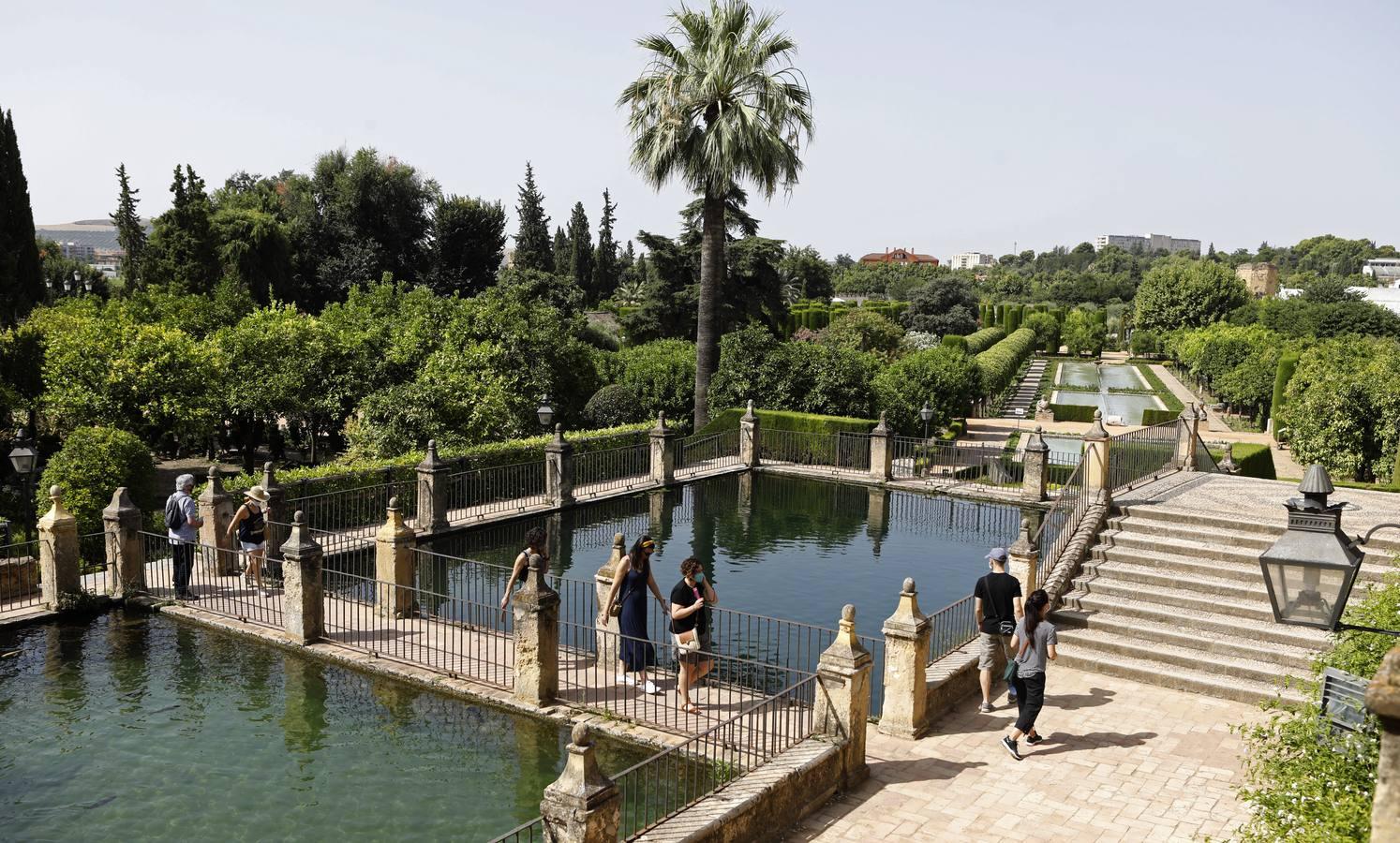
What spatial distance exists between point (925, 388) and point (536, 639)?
2436cm

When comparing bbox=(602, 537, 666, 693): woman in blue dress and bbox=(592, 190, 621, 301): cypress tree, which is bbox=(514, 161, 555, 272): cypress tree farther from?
bbox=(602, 537, 666, 693): woman in blue dress

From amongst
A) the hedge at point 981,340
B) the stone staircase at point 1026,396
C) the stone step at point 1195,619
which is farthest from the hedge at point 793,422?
the hedge at point 981,340

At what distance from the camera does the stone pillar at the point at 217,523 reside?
15.4m

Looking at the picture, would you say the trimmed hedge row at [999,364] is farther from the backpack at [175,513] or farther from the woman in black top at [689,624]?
the backpack at [175,513]

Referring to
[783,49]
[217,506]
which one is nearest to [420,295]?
[783,49]

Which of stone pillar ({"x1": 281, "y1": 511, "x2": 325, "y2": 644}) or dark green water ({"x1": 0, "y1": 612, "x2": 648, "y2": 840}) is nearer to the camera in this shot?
dark green water ({"x1": 0, "y1": 612, "x2": 648, "y2": 840})

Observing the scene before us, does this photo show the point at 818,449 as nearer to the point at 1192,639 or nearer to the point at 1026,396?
the point at 1192,639

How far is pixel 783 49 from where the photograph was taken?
27.7 metres

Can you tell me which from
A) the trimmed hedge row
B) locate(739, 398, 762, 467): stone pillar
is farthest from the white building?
locate(739, 398, 762, 467): stone pillar

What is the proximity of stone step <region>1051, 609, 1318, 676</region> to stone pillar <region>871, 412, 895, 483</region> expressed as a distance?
12.5 meters

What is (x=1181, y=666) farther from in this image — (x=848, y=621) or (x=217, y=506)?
(x=217, y=506)

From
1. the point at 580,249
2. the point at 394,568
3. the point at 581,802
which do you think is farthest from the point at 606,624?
the point at 580,249

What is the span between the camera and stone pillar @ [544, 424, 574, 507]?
22109 millimetres

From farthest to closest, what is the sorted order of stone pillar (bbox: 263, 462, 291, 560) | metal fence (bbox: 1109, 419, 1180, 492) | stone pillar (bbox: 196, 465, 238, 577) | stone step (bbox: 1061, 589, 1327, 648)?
metal fence (bbox: 1109, 419, 1180, 492)
stone pillar (bbox: 263, 462, 291, 560)
stone pillar (bbox: 196, 465, 238, 577)
stone step (bbox: 1061, 589, 1327, 648)
